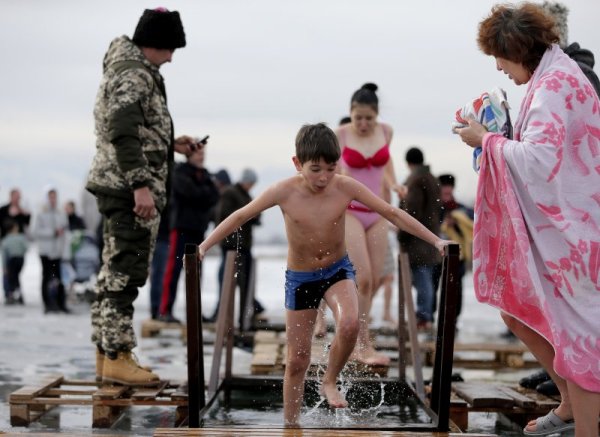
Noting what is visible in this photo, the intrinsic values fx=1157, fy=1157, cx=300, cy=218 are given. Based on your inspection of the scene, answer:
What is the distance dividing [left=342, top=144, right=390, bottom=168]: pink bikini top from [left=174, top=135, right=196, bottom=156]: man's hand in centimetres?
145

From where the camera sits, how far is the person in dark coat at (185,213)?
13.5 metres

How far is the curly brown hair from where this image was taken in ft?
17.1

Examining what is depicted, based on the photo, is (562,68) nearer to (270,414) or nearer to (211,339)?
(270,414)

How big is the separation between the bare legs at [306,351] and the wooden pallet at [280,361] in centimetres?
132

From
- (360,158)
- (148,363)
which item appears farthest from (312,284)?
(148,363)

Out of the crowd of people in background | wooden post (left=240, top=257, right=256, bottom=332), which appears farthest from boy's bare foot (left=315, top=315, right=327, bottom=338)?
wooden post (left=240, top=257, right=256, bottom=332)

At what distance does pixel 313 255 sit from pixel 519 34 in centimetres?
167

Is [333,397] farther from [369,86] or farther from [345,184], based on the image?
[369,86]

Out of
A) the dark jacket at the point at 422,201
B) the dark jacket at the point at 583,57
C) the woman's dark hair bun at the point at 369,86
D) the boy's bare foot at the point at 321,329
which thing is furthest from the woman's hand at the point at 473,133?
the dark jacket at the point at 422,201

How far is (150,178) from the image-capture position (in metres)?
7.31

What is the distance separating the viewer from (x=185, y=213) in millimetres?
13492

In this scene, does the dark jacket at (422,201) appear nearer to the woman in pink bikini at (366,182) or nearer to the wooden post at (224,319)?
the woman in pink bikini at (366,182)

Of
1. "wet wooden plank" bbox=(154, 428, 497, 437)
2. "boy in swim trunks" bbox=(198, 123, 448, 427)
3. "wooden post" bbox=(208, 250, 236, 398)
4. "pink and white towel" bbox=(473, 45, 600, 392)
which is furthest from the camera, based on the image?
"wooden post" bbox=(208, 250, 236, 398)

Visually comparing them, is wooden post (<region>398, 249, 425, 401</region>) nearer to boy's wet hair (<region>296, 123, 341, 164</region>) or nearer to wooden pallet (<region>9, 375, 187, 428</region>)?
wooden pallet (<region>9, 375, 187, 428</region>)
